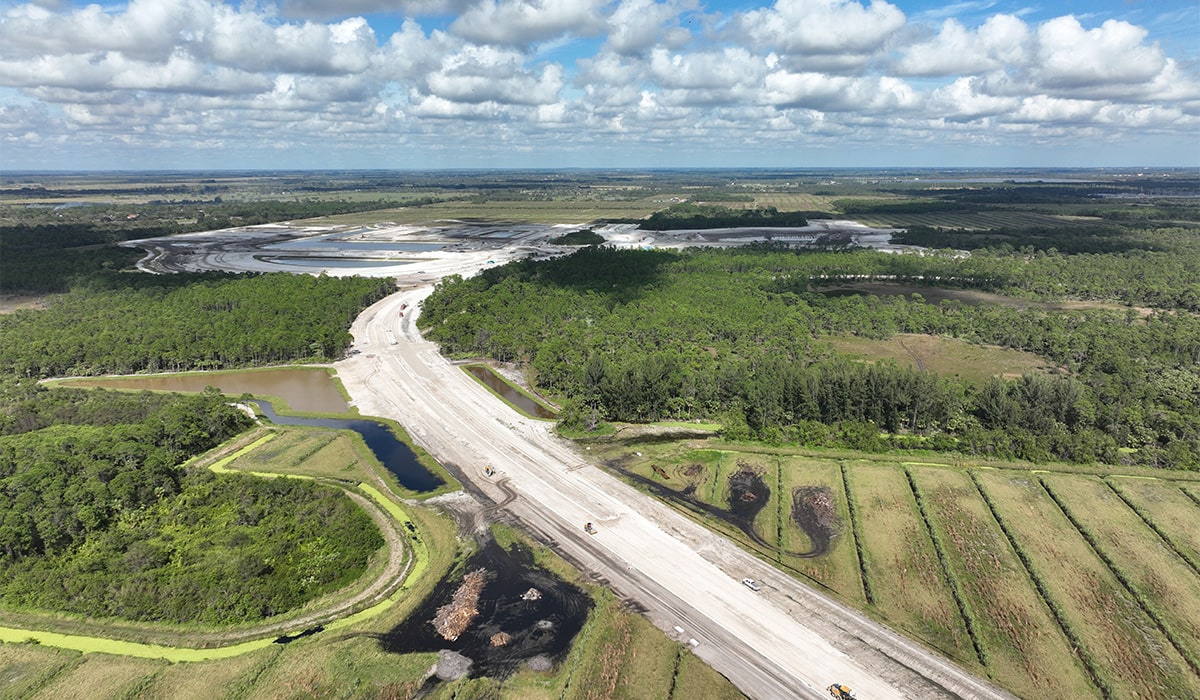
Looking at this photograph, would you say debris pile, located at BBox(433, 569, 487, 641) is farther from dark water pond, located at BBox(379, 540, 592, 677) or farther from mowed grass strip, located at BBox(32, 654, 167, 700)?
mowed grass strip, located at BBox(32, 654, 167, 700)

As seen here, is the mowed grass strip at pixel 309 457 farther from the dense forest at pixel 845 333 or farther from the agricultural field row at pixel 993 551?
the agricultural field row at pixel 993 551

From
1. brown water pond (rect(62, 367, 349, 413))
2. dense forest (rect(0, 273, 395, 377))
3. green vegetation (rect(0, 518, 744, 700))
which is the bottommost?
green vegetation (rect(0, 518, 744, 700))

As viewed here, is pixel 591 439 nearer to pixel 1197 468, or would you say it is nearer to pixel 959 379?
pixel 959 379

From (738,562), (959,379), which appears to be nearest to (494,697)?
(738,562)

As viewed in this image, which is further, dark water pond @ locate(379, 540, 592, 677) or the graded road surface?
dark water pond @ locate(379, 540, 592, 677)

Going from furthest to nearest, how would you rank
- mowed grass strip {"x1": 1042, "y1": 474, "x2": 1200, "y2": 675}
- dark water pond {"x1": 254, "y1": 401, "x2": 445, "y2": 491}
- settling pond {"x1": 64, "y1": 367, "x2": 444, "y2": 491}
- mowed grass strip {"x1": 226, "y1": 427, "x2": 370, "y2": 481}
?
settling pond {"x1": 64, "y1": 367, "x2": 444, "y2": 491}, mowed grass strip {"x1": 226, "y1": 427, "x2": 370, "y2": 481}, dark water pond {"x1": 254, "y1": 401, "x2": 445, "y2": 491}, mowed grass strip {"x1": 1042, "y1": 474, "x2": 1200, "y2": 675}

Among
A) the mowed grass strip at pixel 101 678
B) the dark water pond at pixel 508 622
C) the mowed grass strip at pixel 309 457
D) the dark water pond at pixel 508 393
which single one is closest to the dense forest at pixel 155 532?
the mowed grass strip at pixel 101 678

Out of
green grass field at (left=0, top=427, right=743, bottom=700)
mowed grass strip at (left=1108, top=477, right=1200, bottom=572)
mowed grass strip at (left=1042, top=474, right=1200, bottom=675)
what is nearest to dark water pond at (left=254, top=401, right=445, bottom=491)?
green grass field at (left=0, top=427, right=743, bottom=700)
